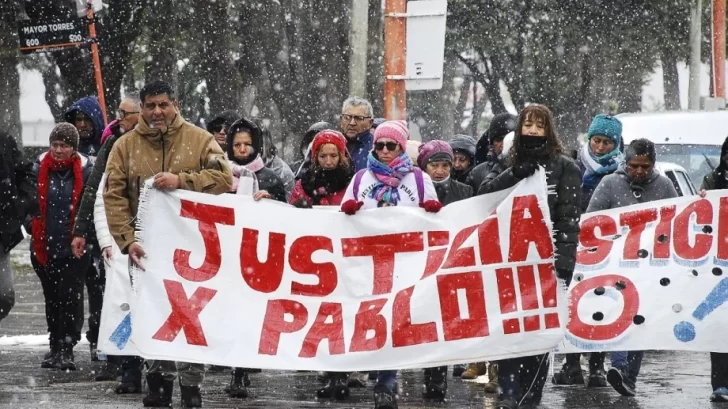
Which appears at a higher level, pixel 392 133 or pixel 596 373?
pixel 392 133

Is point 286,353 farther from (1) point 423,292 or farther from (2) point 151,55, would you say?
(2) point 151,55

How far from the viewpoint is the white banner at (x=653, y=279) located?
31.7 ft

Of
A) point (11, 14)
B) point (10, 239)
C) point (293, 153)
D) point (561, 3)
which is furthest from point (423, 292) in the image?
point (561, 3)

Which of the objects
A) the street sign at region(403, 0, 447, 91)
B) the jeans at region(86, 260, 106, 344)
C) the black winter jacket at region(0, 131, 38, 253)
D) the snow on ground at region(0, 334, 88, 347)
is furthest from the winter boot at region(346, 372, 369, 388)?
the street sign at region(403, 0, 447, 91)

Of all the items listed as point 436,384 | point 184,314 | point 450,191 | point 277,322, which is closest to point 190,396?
point 184,314

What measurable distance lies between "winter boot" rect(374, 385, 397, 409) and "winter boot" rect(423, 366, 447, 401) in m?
1.03

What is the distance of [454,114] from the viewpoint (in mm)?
57312

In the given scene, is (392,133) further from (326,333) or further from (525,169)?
(326,333)

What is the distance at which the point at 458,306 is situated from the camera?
8.26 meters

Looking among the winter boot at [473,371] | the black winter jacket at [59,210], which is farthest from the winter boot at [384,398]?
the black winter jacket at [59,210]

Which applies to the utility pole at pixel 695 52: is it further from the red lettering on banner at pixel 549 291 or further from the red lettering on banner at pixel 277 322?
the red lettering on banner at pixel 277 322

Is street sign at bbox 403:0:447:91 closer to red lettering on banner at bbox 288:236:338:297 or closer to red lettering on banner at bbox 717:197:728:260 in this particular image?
red lettering on banner at bbox 717:197:728:260

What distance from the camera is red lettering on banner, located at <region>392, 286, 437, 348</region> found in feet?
26.9

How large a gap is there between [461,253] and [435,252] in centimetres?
15
